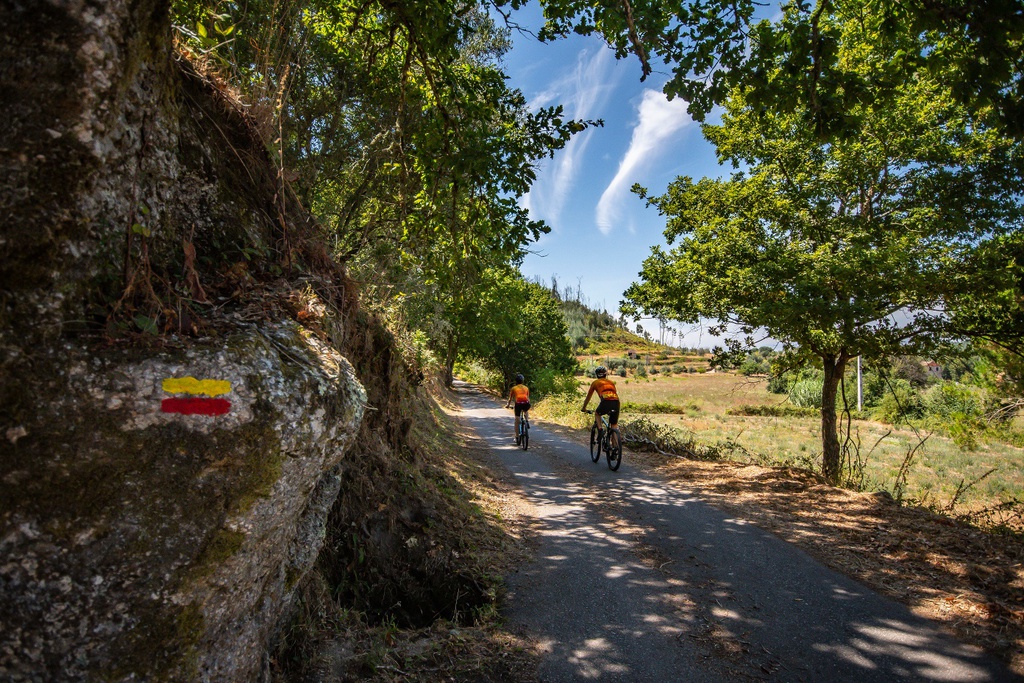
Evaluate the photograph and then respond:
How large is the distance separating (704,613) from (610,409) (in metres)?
6.30

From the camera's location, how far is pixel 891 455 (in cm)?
2322

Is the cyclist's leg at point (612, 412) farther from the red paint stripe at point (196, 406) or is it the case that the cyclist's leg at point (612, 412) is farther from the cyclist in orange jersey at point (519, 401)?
the red paint stripe at point (196, 406)

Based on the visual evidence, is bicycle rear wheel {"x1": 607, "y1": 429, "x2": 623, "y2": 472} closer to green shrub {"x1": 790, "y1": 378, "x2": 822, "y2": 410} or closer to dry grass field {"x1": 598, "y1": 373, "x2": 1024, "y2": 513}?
dry grass field {"x1": 598, "y1": 373, "x2": 1024, "y2": 513}

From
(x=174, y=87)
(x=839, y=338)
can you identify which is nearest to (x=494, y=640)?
(x=174, y=87)

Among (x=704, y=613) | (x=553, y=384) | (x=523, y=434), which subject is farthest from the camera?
(x=553, y=384)

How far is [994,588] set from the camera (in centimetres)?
462

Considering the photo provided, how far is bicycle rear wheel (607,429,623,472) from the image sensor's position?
33.8ft

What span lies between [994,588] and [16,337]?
23.5 feet

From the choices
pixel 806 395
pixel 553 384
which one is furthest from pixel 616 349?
pixel 553 384

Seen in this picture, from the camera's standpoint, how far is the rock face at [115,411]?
201 centimetres

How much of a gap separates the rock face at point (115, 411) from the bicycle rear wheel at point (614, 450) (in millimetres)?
8346

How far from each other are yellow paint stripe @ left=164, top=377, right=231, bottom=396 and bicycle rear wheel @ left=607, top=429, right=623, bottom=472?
8.84 meters

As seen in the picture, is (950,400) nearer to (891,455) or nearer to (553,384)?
(891,455)

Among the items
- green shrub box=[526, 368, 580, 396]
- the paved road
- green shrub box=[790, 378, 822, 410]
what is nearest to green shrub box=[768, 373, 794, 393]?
the paved road
